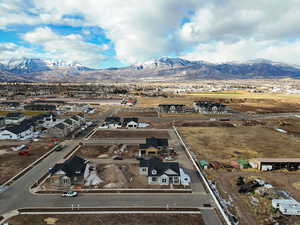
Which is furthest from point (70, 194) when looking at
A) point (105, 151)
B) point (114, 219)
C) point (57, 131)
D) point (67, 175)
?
point (57, 131)

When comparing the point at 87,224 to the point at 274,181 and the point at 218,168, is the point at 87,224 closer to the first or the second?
the point at 218,168

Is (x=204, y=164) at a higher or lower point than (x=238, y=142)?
higher

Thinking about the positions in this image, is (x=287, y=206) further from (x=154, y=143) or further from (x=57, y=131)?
(x=57, y=131)

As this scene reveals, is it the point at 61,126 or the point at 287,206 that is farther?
the point at 61,126

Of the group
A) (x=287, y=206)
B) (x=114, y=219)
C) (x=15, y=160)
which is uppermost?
(x=15, y=160)

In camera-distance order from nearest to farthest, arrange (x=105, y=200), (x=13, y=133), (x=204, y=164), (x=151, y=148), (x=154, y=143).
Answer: (x=105, y=200) → (x=204, y=164) → (x=151, y=148) → (x=154, y=143) → (x=13, y=133)

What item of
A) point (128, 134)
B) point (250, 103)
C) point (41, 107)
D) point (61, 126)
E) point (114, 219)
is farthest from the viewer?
point (250, 103)

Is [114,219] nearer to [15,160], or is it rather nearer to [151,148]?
[151,148]

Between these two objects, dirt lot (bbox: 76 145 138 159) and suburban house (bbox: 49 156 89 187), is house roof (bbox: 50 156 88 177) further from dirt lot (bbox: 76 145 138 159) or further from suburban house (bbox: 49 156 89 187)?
dirt lot (bbox: 76 145 138 159)
